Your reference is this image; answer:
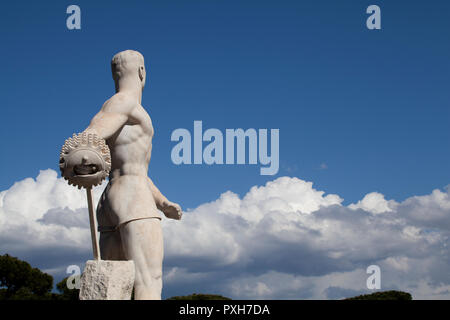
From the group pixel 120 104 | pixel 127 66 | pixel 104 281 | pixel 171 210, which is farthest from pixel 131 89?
pixel 104 281

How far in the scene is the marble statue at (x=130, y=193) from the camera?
734 cm

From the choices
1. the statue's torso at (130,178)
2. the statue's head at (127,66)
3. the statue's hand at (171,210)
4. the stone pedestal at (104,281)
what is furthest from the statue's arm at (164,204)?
the stone pedestal at (104,281)

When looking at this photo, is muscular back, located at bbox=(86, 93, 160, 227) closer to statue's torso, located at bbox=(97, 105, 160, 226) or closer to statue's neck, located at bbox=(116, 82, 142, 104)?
statue's torso, located at bbox=(97, 105, 160, 226)

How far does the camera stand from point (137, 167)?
7.74 meters

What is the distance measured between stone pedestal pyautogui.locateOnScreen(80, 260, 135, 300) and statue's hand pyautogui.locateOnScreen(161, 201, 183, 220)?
5.79 ft

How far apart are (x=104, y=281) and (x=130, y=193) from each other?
52.2 inches

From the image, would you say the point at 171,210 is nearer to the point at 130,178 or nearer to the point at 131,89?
the point at 130,178

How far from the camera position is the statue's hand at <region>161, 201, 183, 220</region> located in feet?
28.0

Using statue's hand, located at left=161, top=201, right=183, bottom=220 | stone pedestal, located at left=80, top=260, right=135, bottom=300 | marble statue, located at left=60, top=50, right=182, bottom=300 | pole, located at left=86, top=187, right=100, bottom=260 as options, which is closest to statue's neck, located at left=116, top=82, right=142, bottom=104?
marble statue, located at left=60, top=50, right=182, bottom=300

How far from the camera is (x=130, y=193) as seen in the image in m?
7.52
